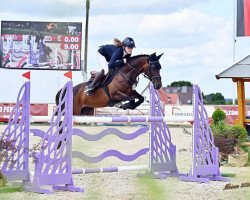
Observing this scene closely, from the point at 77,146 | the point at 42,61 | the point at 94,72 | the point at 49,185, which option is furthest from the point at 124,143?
the point at 42,61

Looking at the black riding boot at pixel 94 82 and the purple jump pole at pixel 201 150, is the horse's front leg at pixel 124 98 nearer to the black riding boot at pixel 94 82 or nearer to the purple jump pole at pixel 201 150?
the black riding boot at pixel 94 82

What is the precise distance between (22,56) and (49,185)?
35.8 meters

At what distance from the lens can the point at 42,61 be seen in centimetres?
4412

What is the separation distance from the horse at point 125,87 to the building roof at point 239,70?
7.77ft

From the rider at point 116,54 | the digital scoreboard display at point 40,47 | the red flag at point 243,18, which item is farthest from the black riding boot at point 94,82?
the digital scoreboard display at point 40,47

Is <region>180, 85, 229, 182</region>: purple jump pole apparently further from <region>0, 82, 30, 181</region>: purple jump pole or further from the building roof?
the building roof

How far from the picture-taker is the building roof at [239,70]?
1433 cm

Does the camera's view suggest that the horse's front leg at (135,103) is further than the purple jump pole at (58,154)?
Yes

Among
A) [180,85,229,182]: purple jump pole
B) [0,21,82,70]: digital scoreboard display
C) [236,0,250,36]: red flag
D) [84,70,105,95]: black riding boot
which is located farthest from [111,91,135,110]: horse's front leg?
[0,21,82,70]: digital scoreboard display

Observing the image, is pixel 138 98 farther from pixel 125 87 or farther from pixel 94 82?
pixel 94 82

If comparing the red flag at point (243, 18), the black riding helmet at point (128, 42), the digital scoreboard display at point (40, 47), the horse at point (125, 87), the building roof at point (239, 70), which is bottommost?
the horse at point (125, 87)

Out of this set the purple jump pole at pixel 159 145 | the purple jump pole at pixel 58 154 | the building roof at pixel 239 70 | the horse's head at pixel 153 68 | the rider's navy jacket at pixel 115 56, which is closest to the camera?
the purple jump pole at pixel 58 154

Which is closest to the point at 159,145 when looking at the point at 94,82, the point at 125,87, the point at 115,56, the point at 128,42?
the point at 125,87

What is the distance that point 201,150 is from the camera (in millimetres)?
10281
